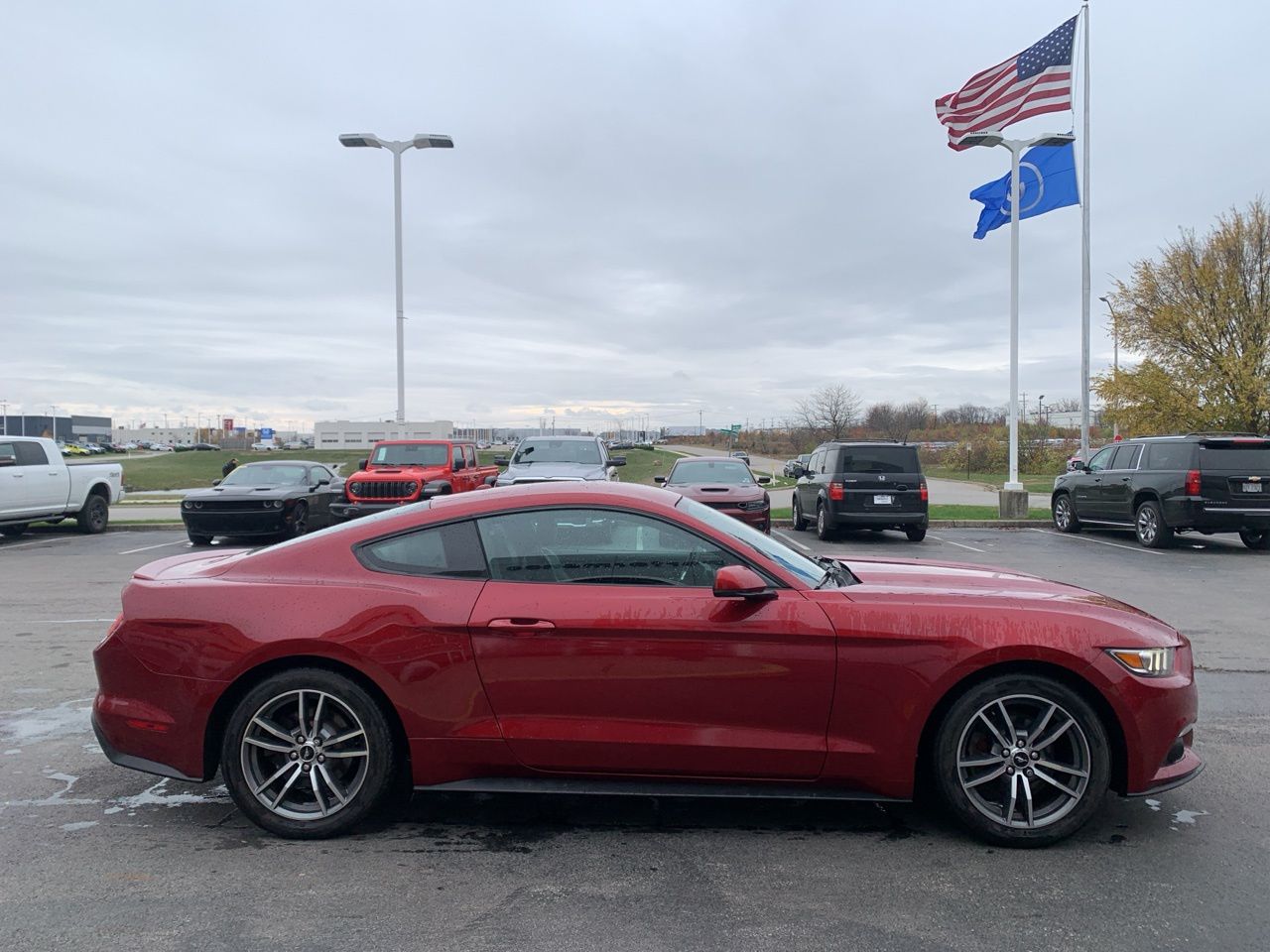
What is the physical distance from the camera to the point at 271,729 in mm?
3725

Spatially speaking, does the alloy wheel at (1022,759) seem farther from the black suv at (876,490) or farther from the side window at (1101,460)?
the side window at (1101,460)

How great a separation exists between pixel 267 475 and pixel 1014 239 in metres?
18.6

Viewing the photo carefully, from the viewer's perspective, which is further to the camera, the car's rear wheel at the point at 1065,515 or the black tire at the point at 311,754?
the car's rear wheel at the point at 1065,515

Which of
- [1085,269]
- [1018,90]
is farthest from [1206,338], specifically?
[1018,90]

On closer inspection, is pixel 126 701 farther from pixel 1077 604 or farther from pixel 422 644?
pixel 1077 604

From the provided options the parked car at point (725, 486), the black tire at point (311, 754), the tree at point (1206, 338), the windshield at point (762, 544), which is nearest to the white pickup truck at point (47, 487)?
the parked car at point (725, 486)

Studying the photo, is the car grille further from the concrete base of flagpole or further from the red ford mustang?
the concrete base of flagpole

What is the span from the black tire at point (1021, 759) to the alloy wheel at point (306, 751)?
2.45 metres

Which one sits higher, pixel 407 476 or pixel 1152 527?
pixel 407 476

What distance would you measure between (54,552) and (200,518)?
2.28 meters

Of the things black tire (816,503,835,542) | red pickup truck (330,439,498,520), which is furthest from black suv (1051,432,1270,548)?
red pickup truck (330,439,498,520)

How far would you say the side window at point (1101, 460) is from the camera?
1609 cm

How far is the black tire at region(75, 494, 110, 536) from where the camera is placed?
17328mm

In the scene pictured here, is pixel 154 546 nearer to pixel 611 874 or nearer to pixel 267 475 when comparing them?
pixel 267 475
